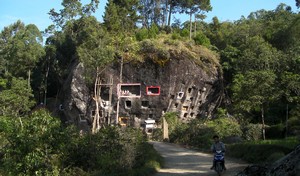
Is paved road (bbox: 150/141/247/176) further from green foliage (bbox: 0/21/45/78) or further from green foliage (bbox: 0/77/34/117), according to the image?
green foliage (bbox: 0/21/45/78)

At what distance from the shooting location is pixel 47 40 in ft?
137

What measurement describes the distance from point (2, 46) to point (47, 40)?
9.12 m

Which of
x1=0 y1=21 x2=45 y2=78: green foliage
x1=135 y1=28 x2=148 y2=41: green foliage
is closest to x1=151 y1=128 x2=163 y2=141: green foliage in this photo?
x1=135 y1=28 x2=148 y2=41: green foliage

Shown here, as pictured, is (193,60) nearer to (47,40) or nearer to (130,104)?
(130,104)

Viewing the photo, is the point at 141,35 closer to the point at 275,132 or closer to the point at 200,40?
the point at 200,40

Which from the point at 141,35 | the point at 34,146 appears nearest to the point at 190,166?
the point at 34,146

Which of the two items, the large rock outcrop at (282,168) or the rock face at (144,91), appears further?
the rock face at (144,91)

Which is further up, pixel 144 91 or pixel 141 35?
pixel 141 35

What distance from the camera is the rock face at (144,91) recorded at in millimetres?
31438

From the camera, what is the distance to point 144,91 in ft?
104

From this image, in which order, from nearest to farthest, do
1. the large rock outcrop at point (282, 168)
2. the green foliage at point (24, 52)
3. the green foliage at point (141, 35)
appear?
1. the large rock outcrop at point (282, 168)
2. the green foliage at point (141, 35)
3. the green foliage at point (24, 52)

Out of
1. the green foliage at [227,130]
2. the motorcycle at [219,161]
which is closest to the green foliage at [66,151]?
the motorcycle at [219,161]

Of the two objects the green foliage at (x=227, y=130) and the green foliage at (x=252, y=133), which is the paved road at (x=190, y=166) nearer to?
the green foliage at (x=227, y=130)

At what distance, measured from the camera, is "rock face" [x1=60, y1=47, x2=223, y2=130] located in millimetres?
31438
